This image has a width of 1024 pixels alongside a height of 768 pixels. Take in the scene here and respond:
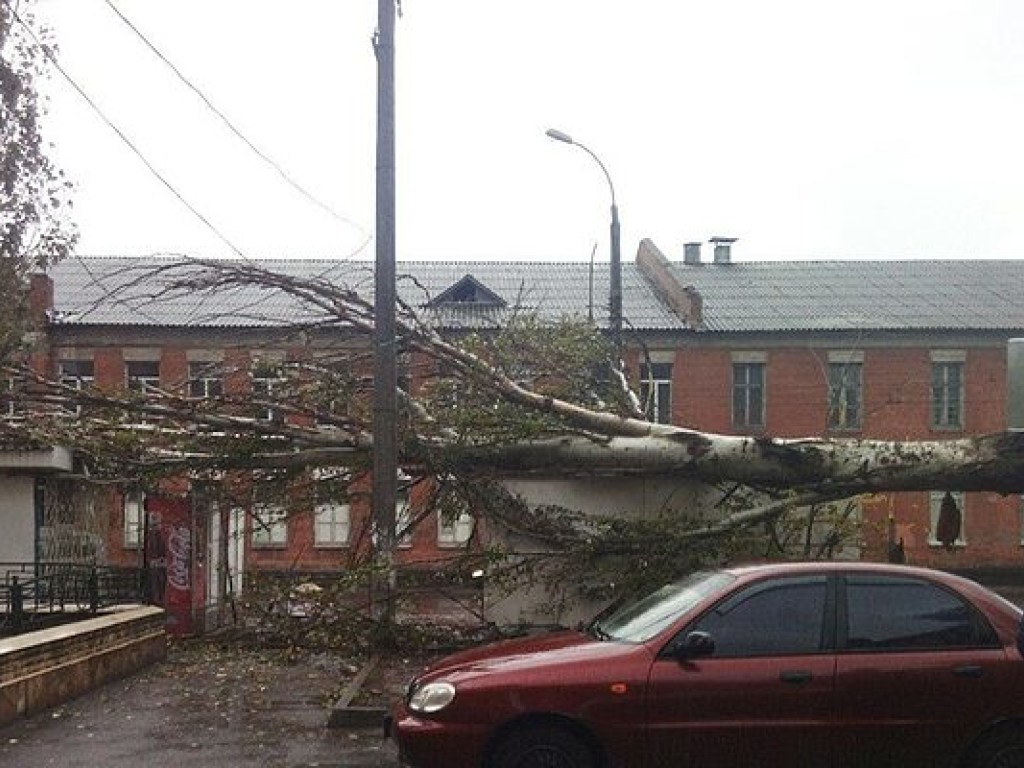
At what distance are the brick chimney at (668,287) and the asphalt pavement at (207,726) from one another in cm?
2517

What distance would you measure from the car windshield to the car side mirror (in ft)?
0.79

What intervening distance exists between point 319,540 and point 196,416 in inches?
900

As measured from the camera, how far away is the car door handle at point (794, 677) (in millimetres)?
6789

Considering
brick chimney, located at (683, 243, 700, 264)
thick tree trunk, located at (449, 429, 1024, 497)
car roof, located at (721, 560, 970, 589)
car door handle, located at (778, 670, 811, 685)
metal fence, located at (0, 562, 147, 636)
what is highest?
brick chimney, located at (683, 243, 700, 264)

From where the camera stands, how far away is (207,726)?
9562mm

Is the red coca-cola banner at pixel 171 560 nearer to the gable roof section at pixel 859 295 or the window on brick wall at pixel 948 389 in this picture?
the gable roof section at pixel 859 295

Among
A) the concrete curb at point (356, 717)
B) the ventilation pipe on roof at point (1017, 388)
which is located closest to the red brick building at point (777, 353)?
the ventilation pipe on roof at point (1017, 388)

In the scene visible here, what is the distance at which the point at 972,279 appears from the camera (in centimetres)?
3969

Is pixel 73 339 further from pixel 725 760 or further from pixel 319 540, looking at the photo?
pixel 725 760

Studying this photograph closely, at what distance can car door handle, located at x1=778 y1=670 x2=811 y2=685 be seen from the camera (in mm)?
6789

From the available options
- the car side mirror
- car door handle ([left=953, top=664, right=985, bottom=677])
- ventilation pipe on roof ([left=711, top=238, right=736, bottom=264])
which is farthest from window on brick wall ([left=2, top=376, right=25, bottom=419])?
ventilation pipe on roof ([left=711, top=238, right=736, bottom=264])

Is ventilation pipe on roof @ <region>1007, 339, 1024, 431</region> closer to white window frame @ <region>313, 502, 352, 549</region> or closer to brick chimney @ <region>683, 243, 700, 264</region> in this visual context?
white window frame @ <region>313, 502, 352, 549</region>

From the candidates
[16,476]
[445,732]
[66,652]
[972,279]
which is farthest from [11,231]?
[972,279]

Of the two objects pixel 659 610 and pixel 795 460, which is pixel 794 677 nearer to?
pixel 659 610
